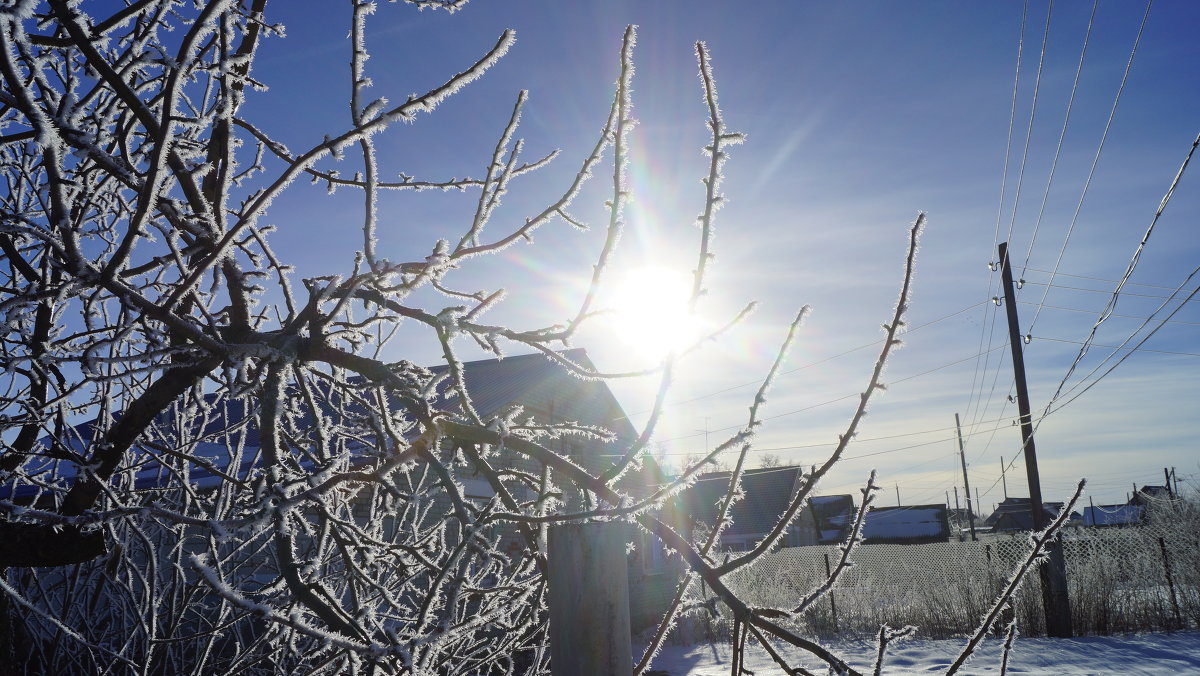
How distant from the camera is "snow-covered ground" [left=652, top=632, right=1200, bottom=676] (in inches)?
424

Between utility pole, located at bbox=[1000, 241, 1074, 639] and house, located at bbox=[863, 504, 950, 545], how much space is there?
31.1 metres

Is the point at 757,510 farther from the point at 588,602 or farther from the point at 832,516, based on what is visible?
the point at 588,602

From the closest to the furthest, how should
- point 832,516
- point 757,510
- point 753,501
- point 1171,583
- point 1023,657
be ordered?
point 1023,657, point 1171,583, point 757,510, point 753,501, point 832,516

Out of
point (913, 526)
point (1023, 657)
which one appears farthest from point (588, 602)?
point (913, 526)

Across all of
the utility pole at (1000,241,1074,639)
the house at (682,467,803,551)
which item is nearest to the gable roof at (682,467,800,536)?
the house at (682,467,803,551)

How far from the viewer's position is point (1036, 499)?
14242mm

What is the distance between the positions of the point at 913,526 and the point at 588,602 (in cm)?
4855

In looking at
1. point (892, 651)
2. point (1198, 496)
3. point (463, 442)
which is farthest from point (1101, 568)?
point (463, 442)

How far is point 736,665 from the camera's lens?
135 cm

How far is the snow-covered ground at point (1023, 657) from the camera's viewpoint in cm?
1076

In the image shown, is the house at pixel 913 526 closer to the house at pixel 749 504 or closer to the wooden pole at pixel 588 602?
the house at pixel 749 504

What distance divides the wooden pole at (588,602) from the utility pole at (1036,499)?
12233 mm

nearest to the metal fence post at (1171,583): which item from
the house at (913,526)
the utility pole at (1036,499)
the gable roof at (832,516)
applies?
the utility pole at (1036,499)

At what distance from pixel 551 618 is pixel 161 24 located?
102 inches
